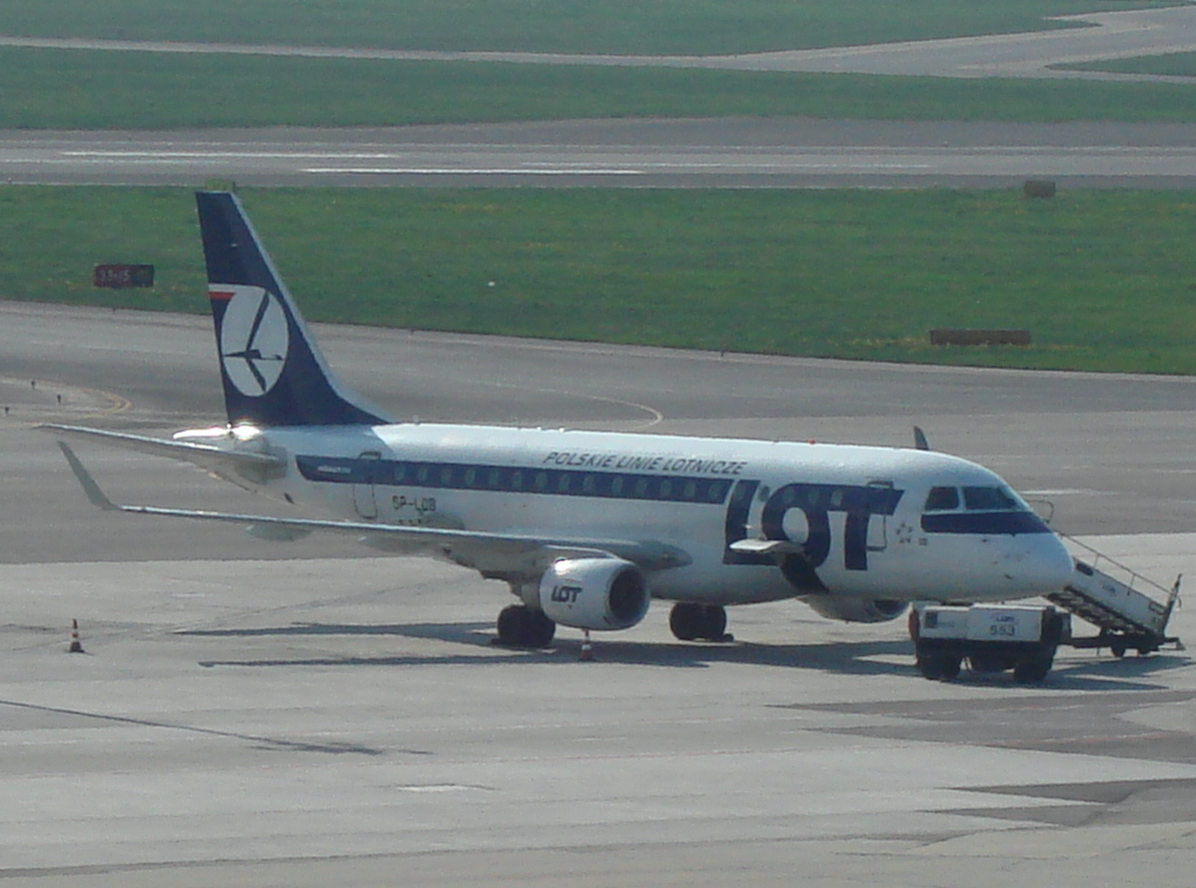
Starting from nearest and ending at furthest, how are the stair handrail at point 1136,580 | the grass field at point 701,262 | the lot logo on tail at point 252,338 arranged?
1. the stair handrail at point 1136,580
2. the lot logo on tail at point 252,338
3. the grass field at point 701,262

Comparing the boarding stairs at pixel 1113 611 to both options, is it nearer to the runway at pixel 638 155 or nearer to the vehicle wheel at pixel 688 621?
the vehicle wheel at pixel 688 621

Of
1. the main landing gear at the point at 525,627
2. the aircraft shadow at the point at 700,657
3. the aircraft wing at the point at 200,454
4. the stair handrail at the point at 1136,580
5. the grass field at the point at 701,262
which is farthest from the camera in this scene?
the grass field at the point at 701,262

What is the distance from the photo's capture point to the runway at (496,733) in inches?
1174

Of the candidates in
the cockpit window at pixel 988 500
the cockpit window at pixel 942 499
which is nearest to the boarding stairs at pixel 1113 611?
the cockpit window at pixel 988 500

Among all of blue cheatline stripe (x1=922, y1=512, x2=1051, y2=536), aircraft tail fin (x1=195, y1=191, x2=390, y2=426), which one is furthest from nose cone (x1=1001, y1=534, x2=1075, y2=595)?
aircraft tail fin (x1=195, y1=191, x2=390, y2=426)

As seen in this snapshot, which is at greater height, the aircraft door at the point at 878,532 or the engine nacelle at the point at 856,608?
the aircraft door at the point at 878,532

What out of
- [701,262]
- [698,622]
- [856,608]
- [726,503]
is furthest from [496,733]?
[701,262]

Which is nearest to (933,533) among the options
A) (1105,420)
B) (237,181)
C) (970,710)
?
(970,710)

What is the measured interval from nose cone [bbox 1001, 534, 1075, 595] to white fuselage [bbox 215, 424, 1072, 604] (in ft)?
0.08

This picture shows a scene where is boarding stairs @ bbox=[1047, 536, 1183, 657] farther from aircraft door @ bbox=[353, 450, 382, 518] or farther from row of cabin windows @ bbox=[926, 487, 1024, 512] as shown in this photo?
aircraft door @ bbox=[353, 450, 382, 518]

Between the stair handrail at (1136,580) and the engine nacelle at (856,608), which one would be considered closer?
the engine nacelle at (856,608)

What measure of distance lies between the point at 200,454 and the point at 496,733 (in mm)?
16318

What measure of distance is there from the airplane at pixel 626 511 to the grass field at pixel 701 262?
52597mm

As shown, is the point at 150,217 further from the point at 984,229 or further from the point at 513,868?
the point at 513,868
